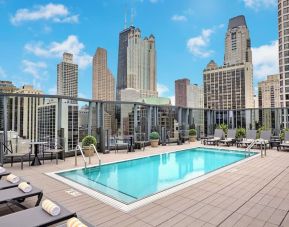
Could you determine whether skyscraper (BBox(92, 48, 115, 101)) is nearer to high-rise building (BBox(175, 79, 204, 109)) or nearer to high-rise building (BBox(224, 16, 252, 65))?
high-rise building (BBox(175, 79, 204, 109))

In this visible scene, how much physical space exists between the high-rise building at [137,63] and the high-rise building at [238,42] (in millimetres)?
38057

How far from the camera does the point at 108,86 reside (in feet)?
206

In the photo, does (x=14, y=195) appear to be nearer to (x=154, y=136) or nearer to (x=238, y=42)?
(x=154, y=136)

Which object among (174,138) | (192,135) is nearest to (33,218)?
(174,138)

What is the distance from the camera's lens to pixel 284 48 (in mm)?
60688

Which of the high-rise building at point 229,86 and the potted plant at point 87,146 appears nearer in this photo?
the potted plant at point 87,146

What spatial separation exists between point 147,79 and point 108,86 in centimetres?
2384

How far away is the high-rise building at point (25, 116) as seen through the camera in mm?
6809

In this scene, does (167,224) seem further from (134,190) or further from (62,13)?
(62,13)

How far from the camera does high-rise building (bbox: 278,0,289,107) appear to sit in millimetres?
58875

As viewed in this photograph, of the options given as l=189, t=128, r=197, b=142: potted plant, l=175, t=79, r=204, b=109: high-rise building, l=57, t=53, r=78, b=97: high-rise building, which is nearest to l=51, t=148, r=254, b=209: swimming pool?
l=189, t=128, r=197, b=142: potted plant

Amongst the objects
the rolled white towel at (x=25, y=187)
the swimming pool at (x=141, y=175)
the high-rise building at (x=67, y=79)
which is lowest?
the swimming pool at (x=141, y=175)

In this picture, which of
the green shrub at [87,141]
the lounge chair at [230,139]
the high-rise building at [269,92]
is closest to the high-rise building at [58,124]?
the green shrub at [87,141]

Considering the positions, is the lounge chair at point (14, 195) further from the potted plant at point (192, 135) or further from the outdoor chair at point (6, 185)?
the potted plant at point (192, 135)
